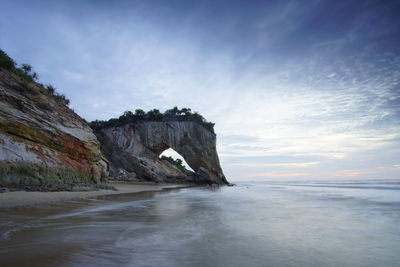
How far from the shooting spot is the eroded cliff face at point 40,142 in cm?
1012

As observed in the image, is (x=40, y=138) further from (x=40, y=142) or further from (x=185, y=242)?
(x=185, y=242)

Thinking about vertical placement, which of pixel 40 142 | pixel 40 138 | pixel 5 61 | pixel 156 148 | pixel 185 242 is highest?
pixel 5 61

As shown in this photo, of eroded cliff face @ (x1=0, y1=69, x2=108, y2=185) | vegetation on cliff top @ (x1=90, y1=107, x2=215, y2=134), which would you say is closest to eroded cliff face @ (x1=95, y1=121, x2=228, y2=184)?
vegetation on cliff top @ (x1=90, y1=107, x2=215, y2=134)

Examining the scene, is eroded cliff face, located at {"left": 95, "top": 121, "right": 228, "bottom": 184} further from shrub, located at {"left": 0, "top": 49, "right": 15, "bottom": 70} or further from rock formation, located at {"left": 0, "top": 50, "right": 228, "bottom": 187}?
shrub, located at {"left": 0, "top": 49, "right": 15, "bottom": 70}

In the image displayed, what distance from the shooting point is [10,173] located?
9.50 meters

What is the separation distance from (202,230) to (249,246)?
1.44 meters

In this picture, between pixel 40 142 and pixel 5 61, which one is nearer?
pixel 40 142

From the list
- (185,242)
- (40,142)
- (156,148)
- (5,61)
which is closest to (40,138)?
(40,142)

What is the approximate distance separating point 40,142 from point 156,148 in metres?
25.3

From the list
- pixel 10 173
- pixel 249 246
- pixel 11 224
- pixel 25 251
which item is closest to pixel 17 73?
pixel 10 173

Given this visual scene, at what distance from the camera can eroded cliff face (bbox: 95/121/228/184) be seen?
34594 millimetres

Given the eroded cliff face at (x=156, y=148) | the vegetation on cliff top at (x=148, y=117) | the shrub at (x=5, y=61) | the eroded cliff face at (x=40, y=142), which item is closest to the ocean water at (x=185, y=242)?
the eroded cliff face at (x=40, y=142)

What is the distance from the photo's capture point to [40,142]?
12.4m

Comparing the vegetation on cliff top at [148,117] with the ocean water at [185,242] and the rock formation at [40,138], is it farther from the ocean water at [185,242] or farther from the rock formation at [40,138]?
the ocean water at [185,242]
